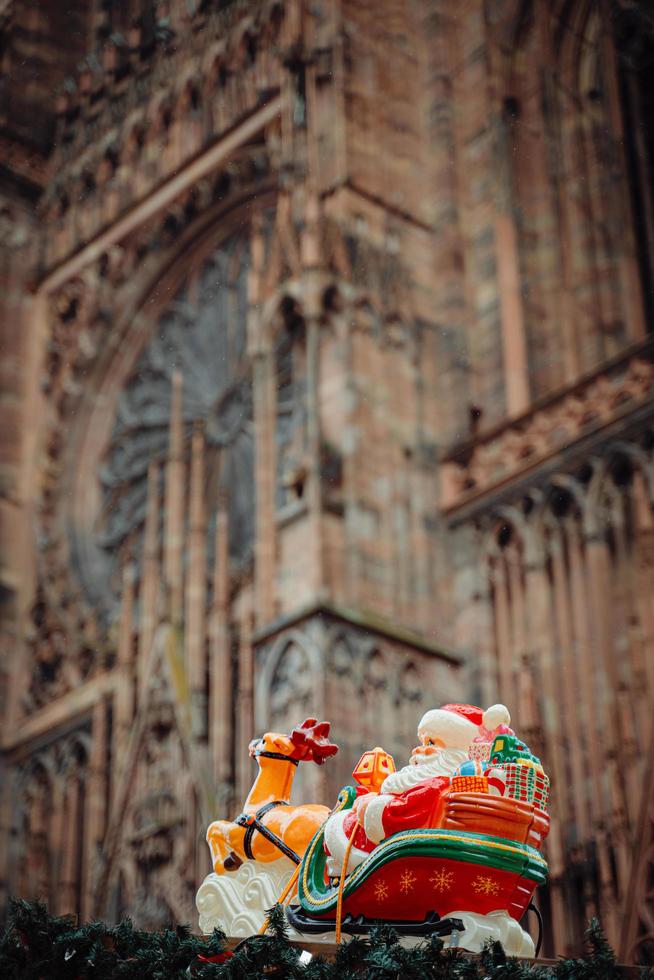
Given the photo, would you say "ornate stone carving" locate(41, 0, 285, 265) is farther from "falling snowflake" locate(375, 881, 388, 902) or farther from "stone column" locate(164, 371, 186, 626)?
"falling snowflake" locate(375, 881, 388, 902)

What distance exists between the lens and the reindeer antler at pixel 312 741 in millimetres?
5516

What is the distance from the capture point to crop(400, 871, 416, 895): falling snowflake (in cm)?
473

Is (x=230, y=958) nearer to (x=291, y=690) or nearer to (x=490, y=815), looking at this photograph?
(x=490, y=815)

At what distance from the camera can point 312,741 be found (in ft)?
18.1

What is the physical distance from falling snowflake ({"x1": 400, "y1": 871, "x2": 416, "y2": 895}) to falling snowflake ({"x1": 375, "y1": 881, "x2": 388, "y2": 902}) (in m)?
0.05

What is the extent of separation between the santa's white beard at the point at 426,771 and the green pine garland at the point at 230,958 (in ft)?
1.44

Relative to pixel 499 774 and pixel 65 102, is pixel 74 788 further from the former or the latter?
pixel 499 774

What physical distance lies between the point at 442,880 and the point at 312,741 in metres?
0.94

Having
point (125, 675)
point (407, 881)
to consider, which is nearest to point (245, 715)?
point (125, 675)

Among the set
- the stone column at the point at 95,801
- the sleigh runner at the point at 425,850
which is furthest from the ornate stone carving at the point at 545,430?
the sleigh runner at the point at 425,850

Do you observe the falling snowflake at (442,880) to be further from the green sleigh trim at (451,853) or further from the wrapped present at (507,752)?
the wrapped present at (507,752)

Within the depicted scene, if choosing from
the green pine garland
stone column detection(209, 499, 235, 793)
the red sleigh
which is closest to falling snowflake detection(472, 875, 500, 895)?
the red sleigh

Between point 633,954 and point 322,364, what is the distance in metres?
4.78

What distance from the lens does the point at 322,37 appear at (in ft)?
46.3
